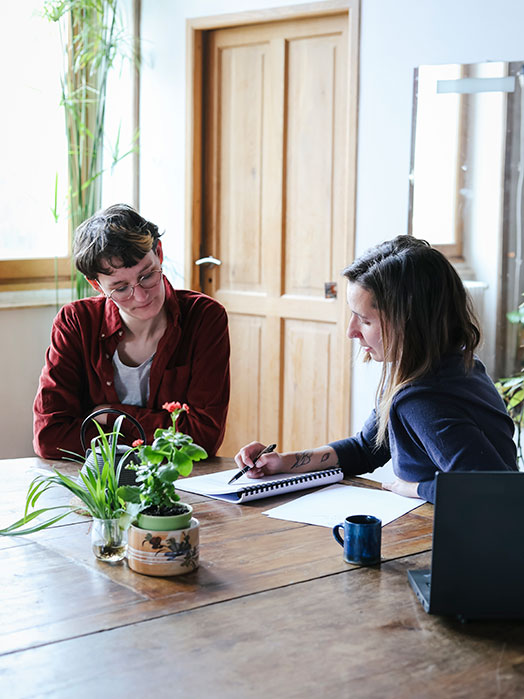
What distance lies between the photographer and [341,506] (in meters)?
1.79

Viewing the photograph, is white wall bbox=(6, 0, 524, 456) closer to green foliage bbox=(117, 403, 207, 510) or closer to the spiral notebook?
the spiral notebook

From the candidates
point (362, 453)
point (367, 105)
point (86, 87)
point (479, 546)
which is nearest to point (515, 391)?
point (367, 105)

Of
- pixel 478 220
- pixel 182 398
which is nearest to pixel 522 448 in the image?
pixel 478 220

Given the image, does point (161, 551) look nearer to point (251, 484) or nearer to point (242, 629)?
point (242, 629)

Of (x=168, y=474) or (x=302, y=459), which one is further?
(x=302, y=459)

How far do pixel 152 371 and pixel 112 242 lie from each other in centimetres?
35

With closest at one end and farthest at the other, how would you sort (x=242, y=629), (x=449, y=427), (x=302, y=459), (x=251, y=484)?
(x=242, y=629) → (x=449, y=427) → (x=251, y=484) → (x=302, y=459)

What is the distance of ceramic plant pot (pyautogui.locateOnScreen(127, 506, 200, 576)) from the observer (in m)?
1.42

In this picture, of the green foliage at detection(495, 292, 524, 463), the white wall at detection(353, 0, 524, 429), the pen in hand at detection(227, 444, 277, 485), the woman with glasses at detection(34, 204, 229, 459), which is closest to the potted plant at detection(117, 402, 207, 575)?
the pen in hand at detection(227, 444, 277, 485)

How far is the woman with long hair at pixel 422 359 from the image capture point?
5.59ft

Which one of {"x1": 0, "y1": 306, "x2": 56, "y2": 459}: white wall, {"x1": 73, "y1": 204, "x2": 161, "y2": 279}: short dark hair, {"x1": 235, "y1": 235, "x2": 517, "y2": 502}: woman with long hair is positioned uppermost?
{"x1": 73, "y1": 204, "x2": 161, "y2": 279}: short dark hair

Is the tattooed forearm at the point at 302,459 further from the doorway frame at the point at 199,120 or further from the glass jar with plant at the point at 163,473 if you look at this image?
the doorway frame at the point at 199,120

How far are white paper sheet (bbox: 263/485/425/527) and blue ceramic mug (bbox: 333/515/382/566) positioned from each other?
19 centimetres

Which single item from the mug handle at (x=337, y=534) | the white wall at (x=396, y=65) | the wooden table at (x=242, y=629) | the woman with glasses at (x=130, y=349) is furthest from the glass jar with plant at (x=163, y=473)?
the white wall at (x=396, y=65)
